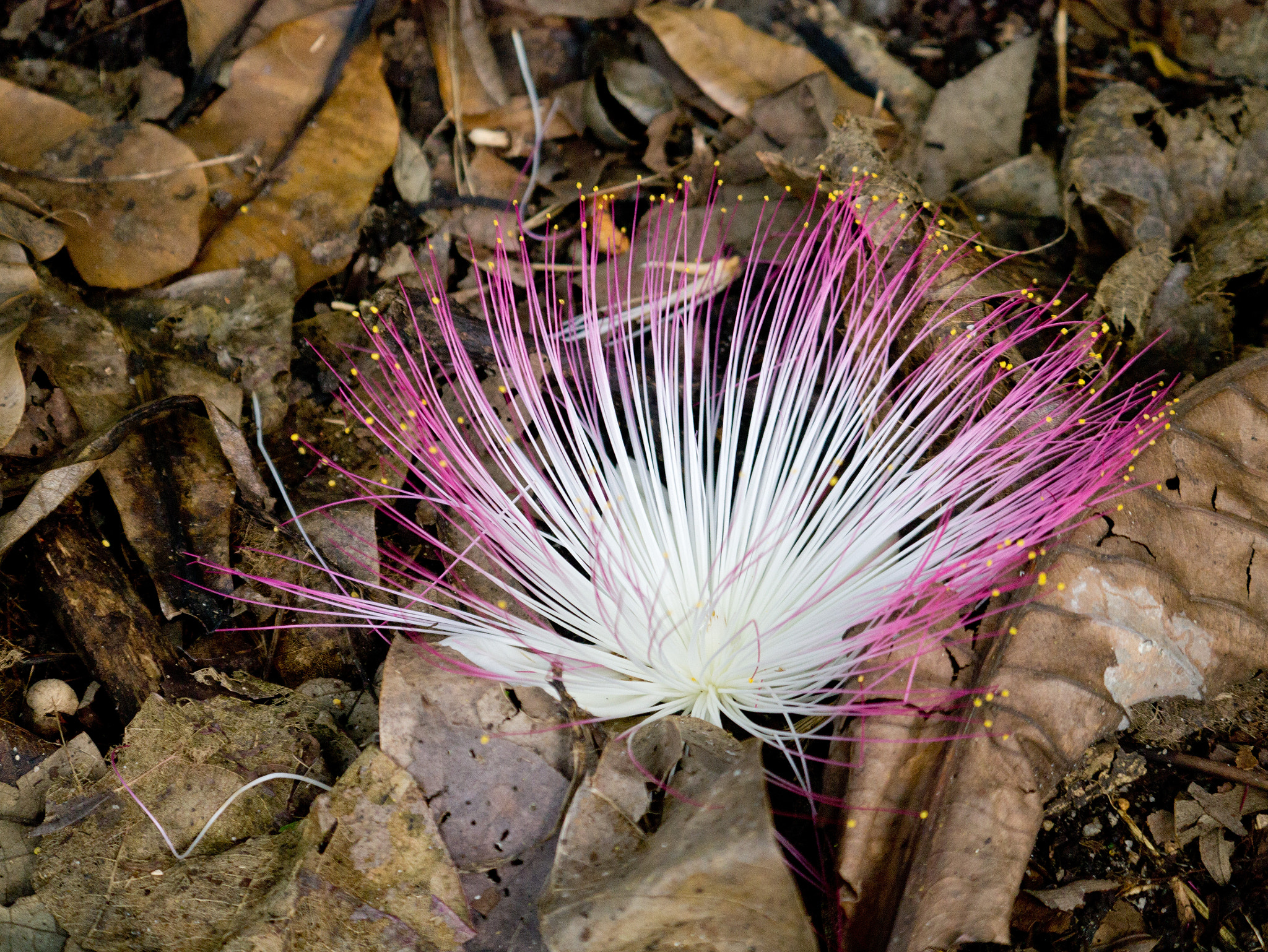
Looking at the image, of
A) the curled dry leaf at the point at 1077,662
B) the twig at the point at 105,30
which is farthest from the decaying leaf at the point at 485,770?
the twig at the point at 105,30

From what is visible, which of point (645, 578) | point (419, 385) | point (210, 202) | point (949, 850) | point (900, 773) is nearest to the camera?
point (949, 850)

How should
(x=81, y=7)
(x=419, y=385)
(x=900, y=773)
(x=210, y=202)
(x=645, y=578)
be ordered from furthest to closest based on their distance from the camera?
(x=81, y=7) → (x=210, y=202) → (x=419, y=385) → (x=645, y=578) → (x=900, y=773)

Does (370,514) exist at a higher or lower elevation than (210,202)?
lower

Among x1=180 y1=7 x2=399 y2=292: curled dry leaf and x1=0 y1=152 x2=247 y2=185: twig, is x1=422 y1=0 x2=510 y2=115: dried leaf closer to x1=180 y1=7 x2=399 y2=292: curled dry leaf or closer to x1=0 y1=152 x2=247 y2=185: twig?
x1=180 y1=7 x2=399 y2=292: curled dry leaf

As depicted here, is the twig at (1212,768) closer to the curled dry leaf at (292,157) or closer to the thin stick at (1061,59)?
the thin stick at (1061,59)

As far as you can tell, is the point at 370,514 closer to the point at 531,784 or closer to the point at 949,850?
the point at 531,784

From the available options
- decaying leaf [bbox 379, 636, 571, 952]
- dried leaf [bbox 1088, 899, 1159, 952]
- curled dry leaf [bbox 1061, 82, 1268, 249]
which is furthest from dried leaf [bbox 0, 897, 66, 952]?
curled dry leaf [bbox 1061, 82, 1268, 249]

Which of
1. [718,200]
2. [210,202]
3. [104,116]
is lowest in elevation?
[718,200]

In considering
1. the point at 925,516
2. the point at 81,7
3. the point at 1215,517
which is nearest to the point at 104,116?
the point at 81,7
